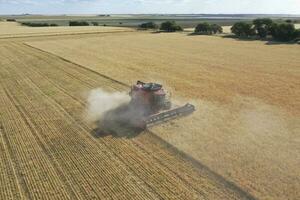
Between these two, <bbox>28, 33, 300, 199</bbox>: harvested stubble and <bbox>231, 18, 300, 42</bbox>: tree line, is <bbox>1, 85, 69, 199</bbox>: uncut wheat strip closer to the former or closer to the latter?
<bbox>28, 33, 300, 199</bbox>: harvested stubble

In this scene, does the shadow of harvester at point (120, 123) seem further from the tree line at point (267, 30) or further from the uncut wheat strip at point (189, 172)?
the tree line at point (267, 30)

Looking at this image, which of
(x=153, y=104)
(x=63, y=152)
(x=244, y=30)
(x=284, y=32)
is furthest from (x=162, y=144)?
(x=244, y=30)

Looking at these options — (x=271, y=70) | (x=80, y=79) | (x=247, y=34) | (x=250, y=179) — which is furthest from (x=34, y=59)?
(x=247, y=34)

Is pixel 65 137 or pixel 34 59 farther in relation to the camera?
pixel 34 59

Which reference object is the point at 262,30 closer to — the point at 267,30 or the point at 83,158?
the point at 267,30

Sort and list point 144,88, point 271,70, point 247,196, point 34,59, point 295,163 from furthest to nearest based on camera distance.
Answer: point 34,59
point 271,70
point 144,88
point 295,163
point 247,196

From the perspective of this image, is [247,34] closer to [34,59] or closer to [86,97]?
[34,59]
